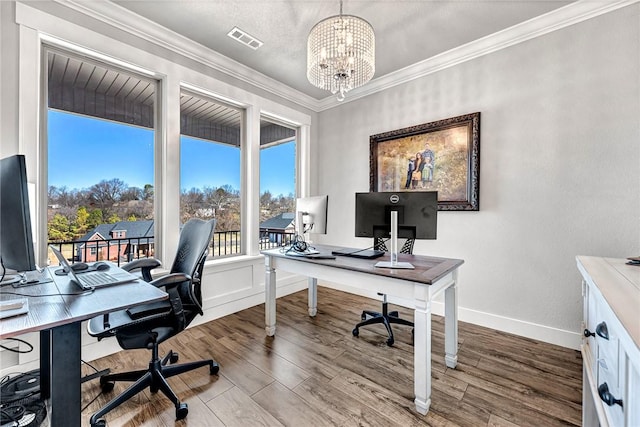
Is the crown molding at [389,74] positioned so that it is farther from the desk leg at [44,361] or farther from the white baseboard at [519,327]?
the white baseboard at [519,327]

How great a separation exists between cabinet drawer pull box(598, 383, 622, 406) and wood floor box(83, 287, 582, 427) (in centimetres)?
80

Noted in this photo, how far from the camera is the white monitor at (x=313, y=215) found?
236 cm

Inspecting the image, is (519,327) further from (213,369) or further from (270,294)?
(213,369)

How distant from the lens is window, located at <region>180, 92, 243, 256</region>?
2883 mm

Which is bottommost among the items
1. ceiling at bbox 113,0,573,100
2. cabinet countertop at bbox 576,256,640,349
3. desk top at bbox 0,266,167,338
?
desk top at bbox 0,266,167,338

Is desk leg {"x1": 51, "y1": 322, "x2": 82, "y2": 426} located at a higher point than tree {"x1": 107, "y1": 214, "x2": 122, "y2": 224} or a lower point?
lower

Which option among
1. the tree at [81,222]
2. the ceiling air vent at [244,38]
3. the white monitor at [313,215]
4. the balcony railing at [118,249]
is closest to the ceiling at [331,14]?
the ceiling air vent at [244,38]

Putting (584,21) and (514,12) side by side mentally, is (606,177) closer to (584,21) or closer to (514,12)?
(584,21)

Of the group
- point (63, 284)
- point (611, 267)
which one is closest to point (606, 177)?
point (611, 267)

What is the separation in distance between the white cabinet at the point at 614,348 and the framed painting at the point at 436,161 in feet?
5.17

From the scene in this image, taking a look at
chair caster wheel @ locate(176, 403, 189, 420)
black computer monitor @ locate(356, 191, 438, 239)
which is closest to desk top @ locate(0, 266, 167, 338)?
chair caster wheel @ locate(176, 403, 189, 420)

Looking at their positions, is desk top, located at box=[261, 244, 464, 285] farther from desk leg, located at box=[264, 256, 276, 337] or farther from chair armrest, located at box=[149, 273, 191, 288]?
chair armrest, located at box=[149, 273, 191, 288]

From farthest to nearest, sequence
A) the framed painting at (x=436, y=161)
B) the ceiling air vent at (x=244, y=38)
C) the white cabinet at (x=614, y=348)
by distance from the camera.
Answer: the framed painting at (x=436, y=161) < the ceiling air vent at (x=244, y=38) < the white cabinet at (x=614, y=348)

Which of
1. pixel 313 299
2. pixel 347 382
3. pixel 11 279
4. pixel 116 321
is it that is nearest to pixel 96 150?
pixel 11 279
